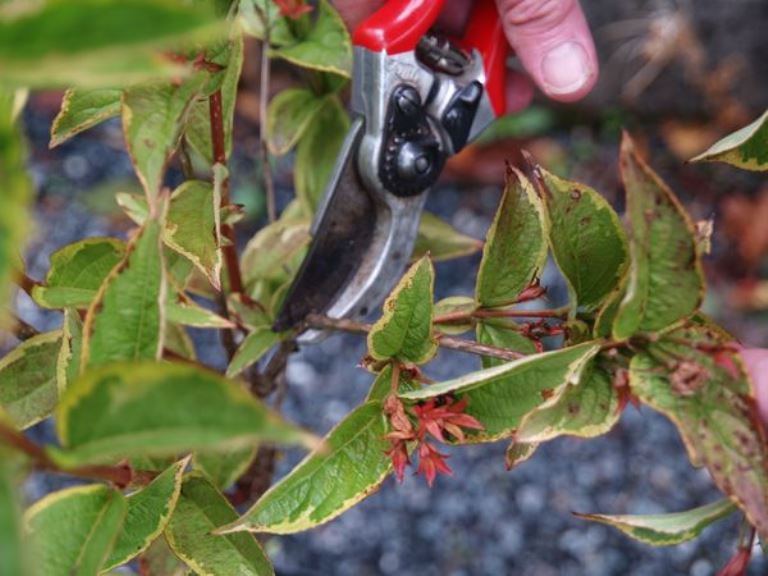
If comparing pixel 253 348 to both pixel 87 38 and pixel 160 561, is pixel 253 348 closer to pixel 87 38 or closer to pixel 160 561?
pixel 160 561

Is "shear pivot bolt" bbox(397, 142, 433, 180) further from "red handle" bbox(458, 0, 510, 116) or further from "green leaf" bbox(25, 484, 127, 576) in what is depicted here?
"green leaf" bbox(25, 484, 127, 576)

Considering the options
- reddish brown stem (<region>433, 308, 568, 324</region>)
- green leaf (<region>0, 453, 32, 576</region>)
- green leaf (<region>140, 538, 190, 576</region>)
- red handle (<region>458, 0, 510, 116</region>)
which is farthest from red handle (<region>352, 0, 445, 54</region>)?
green leaf (<region>0, 453, 32, 576</region>)

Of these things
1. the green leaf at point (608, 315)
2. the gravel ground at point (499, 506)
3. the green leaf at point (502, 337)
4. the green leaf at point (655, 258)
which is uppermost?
the green leaf at point (655, 258)

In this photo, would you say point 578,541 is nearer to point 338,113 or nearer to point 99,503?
point 338,113

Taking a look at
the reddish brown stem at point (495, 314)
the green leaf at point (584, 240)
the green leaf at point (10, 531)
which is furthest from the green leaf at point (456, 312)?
the green leaf at point (10, 531)

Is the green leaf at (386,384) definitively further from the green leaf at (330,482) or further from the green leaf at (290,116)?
the green leaf at (290,116)

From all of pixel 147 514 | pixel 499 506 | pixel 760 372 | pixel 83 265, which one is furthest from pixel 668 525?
pixel 499 506
